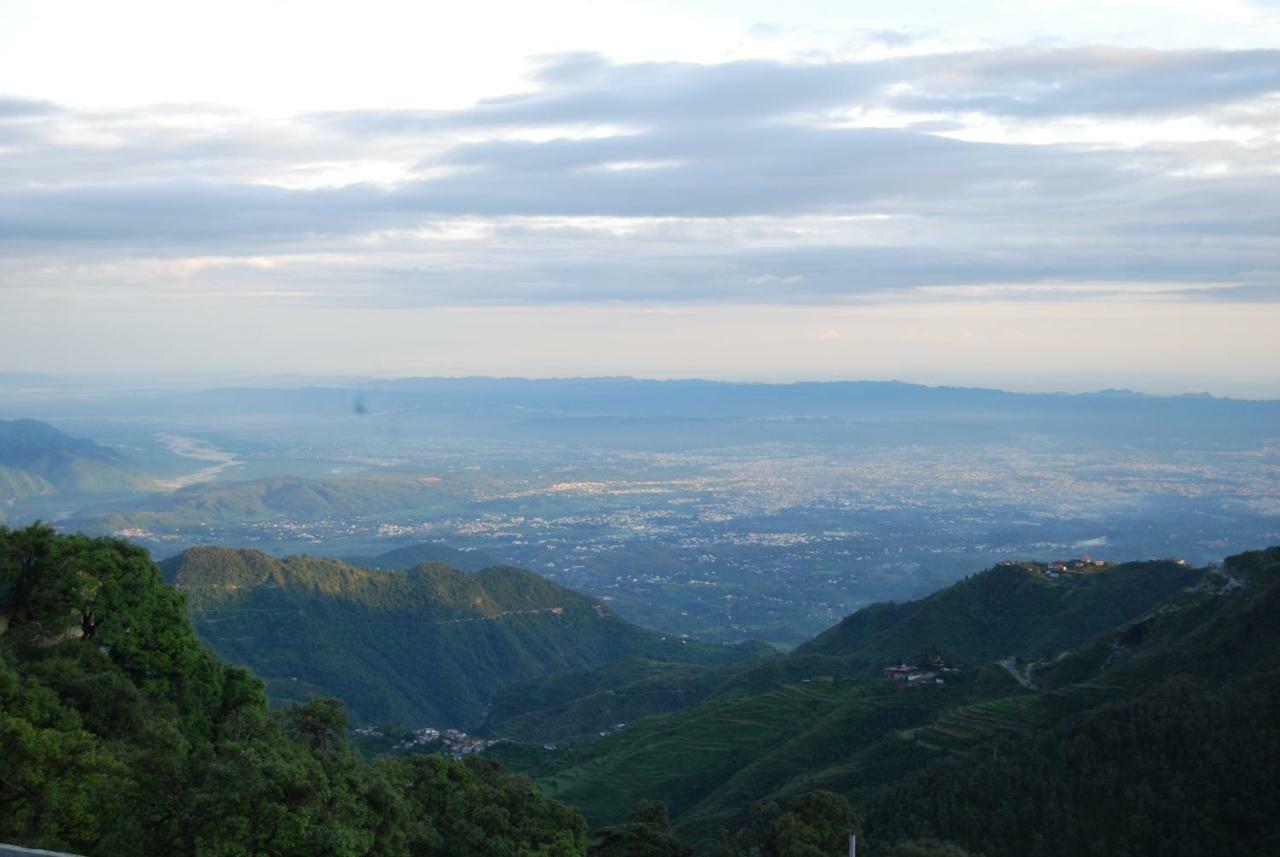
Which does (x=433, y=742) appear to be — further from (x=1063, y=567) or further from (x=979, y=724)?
(x=1063, y=567)

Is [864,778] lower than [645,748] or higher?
higher

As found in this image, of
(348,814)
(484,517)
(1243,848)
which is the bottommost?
(484,517)

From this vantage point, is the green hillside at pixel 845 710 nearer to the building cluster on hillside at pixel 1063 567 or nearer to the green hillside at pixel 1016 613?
the green hillside at pixel 1016 613

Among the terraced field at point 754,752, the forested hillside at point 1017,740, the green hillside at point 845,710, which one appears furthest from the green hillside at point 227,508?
the forested hillside at point 1017,740

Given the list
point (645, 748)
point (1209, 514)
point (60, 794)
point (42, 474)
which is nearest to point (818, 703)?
point (645, 748)

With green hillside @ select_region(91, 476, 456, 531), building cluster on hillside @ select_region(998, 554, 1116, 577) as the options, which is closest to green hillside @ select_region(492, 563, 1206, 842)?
building cluster on hillside @ select_region(998, 554, 1116, 577)

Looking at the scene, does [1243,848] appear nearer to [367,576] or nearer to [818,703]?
[818,703]

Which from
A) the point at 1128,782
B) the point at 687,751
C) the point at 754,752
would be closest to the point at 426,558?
the point at 687,751

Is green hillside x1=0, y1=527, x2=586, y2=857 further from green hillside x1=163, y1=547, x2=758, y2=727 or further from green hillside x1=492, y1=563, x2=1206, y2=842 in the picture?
green hillside x1=163, y1=547, x2=758, y2=727
